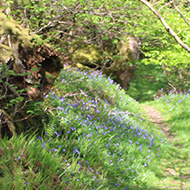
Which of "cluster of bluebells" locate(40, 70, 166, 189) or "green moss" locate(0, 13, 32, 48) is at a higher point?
"green moss" locate(0, 13, 32, 48)

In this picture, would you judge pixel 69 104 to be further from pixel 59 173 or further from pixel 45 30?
pixel 45 30

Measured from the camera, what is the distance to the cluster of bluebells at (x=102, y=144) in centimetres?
388

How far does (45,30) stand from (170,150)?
5.17 meters

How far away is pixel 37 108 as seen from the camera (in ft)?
13.0

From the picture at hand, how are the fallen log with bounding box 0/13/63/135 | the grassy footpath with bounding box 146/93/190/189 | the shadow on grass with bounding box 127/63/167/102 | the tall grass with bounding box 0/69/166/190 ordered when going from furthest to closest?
the shadow on grass with bounding box 127/63/167/102, the grassy footpath with bounding box 146/93/190/189, the fallen log with bounding box 0/13/63/135, the tall grass with bounding box 0/69/166/190

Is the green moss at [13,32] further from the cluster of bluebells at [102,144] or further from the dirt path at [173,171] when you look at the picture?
the dirt path at [173,171]

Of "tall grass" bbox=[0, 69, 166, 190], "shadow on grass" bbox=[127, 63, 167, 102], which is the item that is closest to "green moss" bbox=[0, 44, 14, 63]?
"tall grass" bbox=[0, 69, 166, 190]

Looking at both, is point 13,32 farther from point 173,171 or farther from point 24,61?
point 173,171

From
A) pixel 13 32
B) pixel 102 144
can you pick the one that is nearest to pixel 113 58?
pixel 102 144

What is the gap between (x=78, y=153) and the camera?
12.3ft

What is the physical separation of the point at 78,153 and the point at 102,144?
32.8 inches

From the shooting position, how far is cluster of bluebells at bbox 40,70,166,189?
3883 millimetres

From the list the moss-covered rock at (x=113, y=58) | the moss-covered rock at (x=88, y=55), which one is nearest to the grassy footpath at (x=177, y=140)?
the moss-covered rock at (x=113, y=58)

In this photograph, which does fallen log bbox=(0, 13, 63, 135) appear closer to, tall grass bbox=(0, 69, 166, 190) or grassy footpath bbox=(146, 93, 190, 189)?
tall grass bbox=(0, 69, 166, 190)
